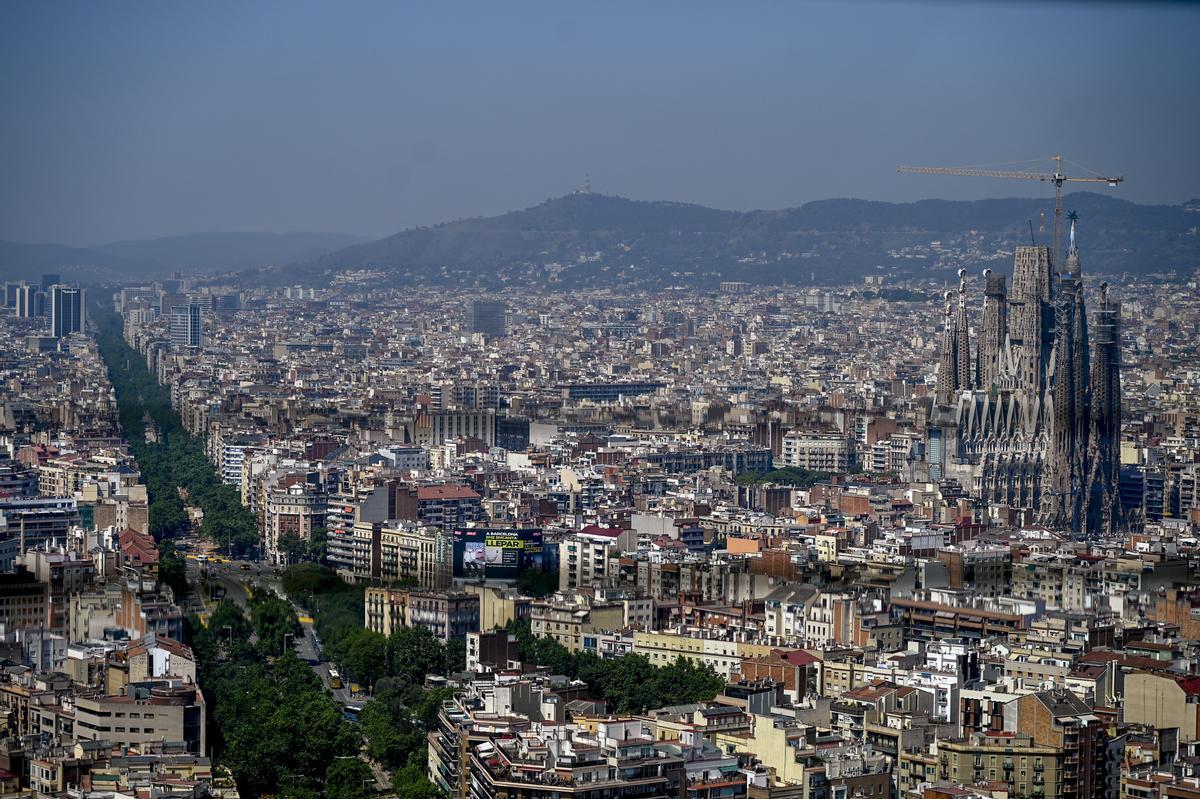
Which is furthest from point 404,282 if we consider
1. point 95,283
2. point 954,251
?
point 954,251

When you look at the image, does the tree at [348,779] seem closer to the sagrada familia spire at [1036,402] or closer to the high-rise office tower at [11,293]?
the sagrada familia spire at [1036,402]

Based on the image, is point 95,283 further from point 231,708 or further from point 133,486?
point 231,708

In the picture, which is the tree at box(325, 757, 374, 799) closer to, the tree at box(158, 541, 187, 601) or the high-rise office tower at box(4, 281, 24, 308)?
the tree at box(158, 541, 187, 601)

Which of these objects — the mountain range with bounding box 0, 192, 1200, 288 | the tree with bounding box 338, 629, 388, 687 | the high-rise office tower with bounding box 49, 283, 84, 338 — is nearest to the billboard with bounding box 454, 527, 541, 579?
the tree with bounding box 338, 629, 388, 687

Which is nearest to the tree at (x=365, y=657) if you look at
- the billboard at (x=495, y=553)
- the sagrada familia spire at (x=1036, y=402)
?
the billboard at (x=495, y=553)

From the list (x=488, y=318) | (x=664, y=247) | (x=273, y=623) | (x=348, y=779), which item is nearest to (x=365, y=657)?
(x=273, y=623)

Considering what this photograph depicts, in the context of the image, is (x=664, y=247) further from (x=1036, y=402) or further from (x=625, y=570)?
(x=625, y=570)
